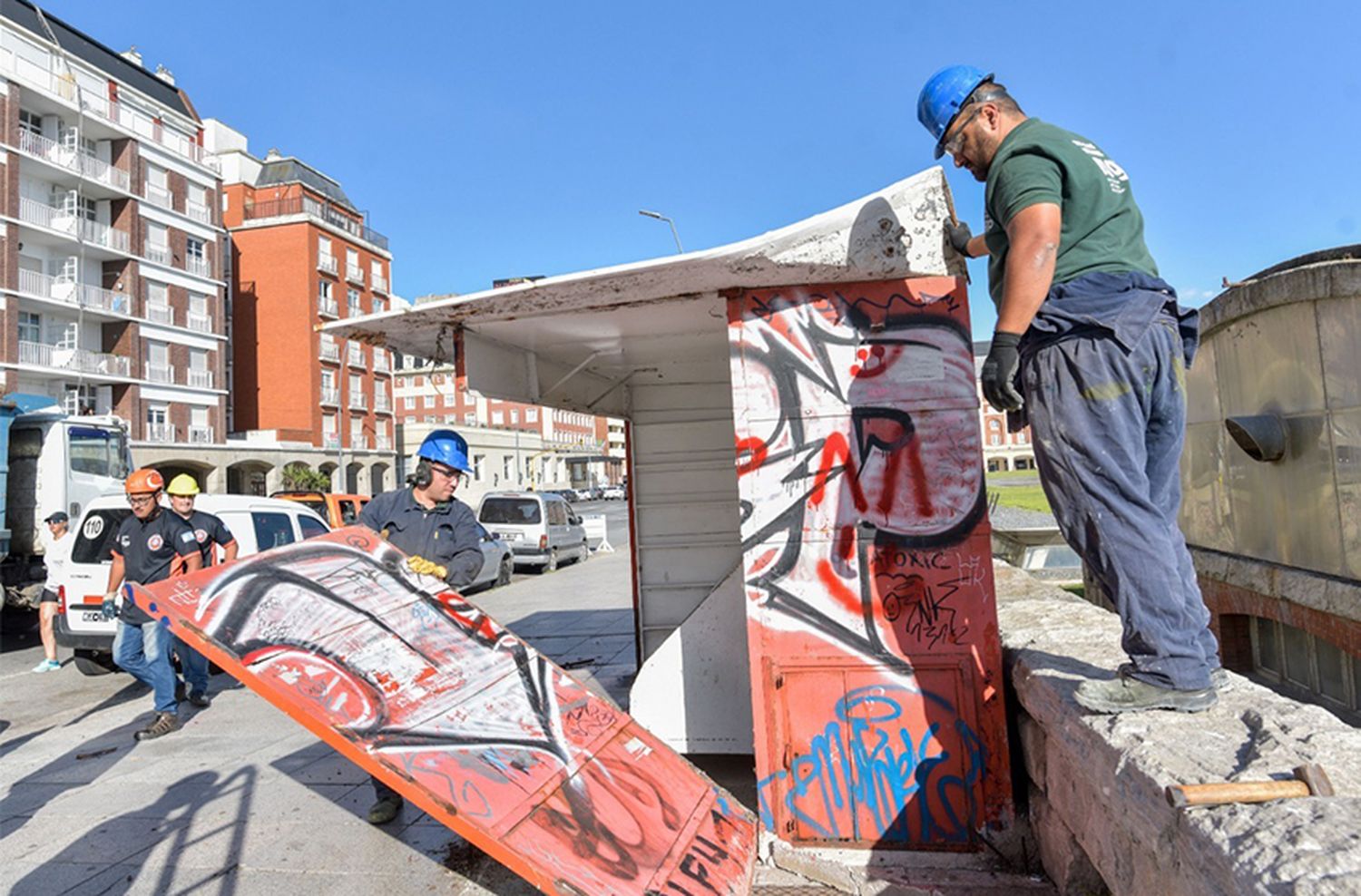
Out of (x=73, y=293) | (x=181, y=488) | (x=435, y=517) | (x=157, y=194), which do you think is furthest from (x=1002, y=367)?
(x=157, y=194)

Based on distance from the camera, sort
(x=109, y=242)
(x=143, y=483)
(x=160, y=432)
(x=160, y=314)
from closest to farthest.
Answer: (x=143, y=483), (x=109, y=242), (x=160, y=432), (x=160, y=314)

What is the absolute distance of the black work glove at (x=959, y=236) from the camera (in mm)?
3566

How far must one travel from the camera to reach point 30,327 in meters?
30.6

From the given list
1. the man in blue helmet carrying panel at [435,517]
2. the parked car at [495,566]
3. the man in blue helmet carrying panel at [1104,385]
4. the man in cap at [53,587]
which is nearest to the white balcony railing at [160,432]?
the parked car at [495,566]

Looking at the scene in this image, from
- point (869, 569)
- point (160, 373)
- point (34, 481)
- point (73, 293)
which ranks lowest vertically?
point (869, 569)

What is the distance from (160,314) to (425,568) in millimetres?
37955

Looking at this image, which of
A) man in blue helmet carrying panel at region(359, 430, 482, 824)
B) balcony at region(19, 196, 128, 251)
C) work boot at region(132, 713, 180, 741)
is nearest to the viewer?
man in blue helmet carrying panel at region(359, 430, 482, 824)

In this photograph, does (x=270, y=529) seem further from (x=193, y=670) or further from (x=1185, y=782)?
(x=1185, y=782)

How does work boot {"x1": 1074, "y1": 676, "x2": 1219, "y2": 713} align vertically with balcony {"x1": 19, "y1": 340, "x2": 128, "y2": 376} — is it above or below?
below

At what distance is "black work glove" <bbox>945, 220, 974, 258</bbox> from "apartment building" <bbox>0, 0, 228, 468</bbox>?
107 ft

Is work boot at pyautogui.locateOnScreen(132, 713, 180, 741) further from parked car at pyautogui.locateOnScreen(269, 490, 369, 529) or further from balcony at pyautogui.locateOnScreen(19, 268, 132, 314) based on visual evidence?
balcony at pyautogui.locateOnScreen(19, 268, 132, 314)

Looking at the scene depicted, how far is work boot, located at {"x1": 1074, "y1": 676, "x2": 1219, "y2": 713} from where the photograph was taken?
2271mm

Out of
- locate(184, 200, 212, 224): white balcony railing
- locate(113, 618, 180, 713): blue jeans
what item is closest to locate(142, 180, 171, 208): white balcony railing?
locate(184, 200, 212, 224): white balcony railing

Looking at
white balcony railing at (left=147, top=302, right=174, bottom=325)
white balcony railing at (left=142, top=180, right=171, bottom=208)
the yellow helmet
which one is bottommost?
the yellow helmet
